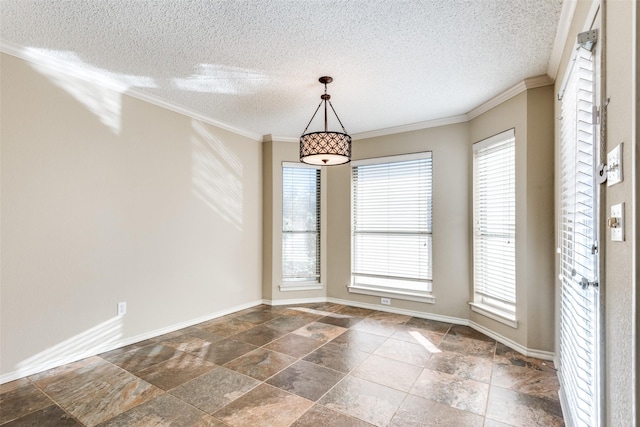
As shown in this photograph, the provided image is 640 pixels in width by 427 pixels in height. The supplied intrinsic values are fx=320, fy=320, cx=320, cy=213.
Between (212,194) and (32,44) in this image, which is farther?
(212,194)

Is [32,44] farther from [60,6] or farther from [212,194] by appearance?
[212,194]

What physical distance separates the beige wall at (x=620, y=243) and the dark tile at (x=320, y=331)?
250 centimetres

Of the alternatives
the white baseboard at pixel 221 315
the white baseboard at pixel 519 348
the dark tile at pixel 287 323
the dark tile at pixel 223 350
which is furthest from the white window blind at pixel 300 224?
the white baseboard at pixel 519 348

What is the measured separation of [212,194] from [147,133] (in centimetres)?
103

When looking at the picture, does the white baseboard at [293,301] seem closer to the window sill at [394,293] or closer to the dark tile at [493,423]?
the window sill at [394,293]

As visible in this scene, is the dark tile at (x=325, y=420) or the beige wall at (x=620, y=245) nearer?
the beige wall at (x=620, y=245)

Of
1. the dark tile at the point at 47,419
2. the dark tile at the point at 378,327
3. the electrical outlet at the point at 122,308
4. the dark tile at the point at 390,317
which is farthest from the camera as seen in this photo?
the dark tile at the point at 390,317

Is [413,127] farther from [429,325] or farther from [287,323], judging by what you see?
[287,323]

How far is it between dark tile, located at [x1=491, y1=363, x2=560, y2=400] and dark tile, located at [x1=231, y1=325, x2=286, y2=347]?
209 centimetres

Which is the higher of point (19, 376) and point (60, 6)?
point (60, 6)

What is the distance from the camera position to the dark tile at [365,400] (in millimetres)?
2068

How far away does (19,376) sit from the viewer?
248 cm

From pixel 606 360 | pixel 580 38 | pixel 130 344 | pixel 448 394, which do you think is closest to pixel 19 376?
pixel 130 344

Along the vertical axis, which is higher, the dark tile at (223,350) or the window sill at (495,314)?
the window sill at (495,314)
